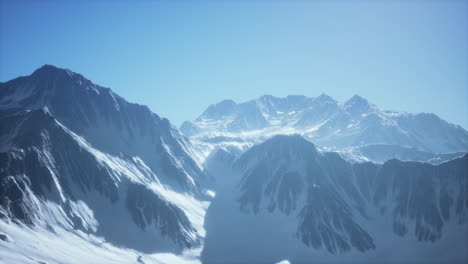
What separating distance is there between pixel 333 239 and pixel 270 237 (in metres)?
34.1

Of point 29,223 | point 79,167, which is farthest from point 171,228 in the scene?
point 29,223

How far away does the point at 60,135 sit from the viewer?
172 metres

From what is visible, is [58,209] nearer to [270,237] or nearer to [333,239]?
[270,237]

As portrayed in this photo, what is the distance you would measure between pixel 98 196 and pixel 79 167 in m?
17.7

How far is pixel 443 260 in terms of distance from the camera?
172875 millimetres

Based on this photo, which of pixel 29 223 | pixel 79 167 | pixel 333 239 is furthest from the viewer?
pixel 333 239

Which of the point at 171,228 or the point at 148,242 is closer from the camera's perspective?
the point at 148,242

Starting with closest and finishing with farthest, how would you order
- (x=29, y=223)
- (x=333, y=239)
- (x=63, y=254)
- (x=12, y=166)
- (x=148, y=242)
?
1. (x=63, y=254)
2. (x=29, y=223)
3. (x=12, y=166)
4. (x=148, y=242)
5. (x=333, y=239)

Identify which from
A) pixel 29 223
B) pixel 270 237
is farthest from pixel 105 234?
pixel 270 237

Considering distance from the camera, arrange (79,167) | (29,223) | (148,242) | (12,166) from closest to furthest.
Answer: (29,223)
(12,166)
(148,242)
(79,167)

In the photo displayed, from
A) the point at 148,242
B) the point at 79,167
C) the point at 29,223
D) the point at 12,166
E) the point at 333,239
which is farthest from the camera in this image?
the point at 333,239

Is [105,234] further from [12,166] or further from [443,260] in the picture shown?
[443,260]

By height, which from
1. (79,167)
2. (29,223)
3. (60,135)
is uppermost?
(60,135)

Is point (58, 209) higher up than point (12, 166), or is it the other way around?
point (12, 166)
